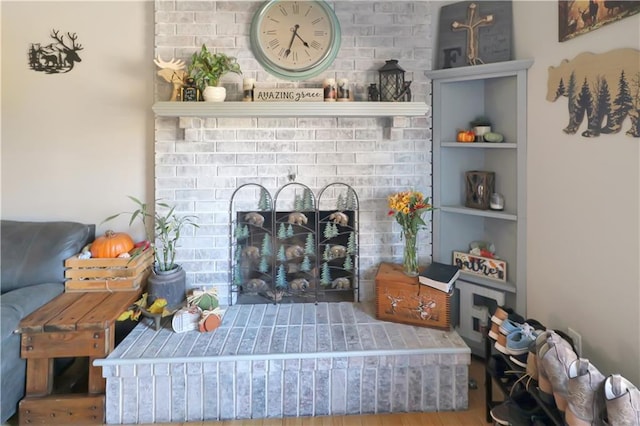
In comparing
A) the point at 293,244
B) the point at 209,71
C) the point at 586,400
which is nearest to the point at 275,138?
the point at 209,71

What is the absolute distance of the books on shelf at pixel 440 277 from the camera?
6.44 ft

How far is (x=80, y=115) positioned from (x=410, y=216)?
7.07 ft

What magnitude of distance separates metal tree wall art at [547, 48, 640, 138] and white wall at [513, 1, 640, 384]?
3cm

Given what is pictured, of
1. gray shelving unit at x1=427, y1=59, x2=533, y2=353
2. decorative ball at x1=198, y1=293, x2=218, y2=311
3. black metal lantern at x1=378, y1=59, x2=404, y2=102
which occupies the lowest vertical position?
decorative ball at x1=198, y1=293, x2=218, y2=311

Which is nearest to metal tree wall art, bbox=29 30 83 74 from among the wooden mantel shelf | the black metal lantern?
the wooden mantel shelf

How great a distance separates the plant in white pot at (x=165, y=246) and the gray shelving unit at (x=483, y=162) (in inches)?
62.5

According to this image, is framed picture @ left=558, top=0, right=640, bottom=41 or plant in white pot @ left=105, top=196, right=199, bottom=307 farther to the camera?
plant in white pot @ left=105, top=196, right=199, bottom=307


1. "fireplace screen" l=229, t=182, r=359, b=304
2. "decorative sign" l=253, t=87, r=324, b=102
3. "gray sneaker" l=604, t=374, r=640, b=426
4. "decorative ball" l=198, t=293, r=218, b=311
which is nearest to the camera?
"gray sneaker" l=604, t=374, r=640, b=426

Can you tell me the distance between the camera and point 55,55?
2336mm

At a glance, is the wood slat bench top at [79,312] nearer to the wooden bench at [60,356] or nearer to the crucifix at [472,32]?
the wooden bench at [60,356]

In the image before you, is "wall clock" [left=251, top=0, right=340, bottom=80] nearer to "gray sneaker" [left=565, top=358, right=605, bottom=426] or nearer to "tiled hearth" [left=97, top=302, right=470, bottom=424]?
"tiled hearth" [left=97, top=302, right=470, bottom=424]

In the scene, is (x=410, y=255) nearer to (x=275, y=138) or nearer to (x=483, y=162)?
(x=483, y=162)

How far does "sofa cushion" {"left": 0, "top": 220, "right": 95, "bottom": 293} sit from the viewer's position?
2.08 m

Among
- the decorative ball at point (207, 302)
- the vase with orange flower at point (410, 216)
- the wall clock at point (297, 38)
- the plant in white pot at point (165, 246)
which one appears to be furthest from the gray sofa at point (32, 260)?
the vase with orange flower at point (410, 216)
